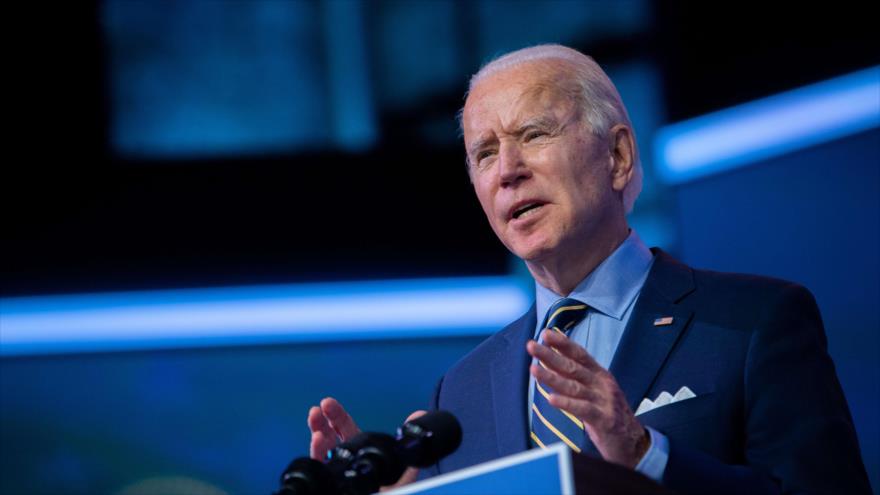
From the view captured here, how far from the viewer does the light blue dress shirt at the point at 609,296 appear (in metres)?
2.15

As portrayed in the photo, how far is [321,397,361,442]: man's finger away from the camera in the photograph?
1.95 metres

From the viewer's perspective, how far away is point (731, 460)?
6.19ft

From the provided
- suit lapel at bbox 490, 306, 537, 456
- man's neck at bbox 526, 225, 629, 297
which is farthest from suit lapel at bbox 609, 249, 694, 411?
suit lapel at bbox 490, 306, 537, 456

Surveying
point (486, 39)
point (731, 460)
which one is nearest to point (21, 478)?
point (486, 39)

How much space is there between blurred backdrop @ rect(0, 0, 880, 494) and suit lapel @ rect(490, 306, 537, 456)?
0.76 m

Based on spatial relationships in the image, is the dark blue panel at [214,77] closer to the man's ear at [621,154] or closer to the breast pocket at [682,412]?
the man's ear at [621,154]

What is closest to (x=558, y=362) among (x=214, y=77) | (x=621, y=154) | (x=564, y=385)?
(x=564, y=385)

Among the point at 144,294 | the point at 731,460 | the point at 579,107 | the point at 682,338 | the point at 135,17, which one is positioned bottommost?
the point at 731,460

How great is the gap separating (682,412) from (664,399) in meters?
0.04

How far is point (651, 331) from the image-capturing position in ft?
6.73

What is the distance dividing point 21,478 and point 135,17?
4.54 feet

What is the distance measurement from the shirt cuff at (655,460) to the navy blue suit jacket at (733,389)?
0.06 feet

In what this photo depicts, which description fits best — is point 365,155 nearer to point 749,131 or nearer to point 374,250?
point 374,250

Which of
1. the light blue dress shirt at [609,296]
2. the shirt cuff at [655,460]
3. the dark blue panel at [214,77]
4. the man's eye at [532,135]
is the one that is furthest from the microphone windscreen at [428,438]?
the dark blue panel at [214,77]
